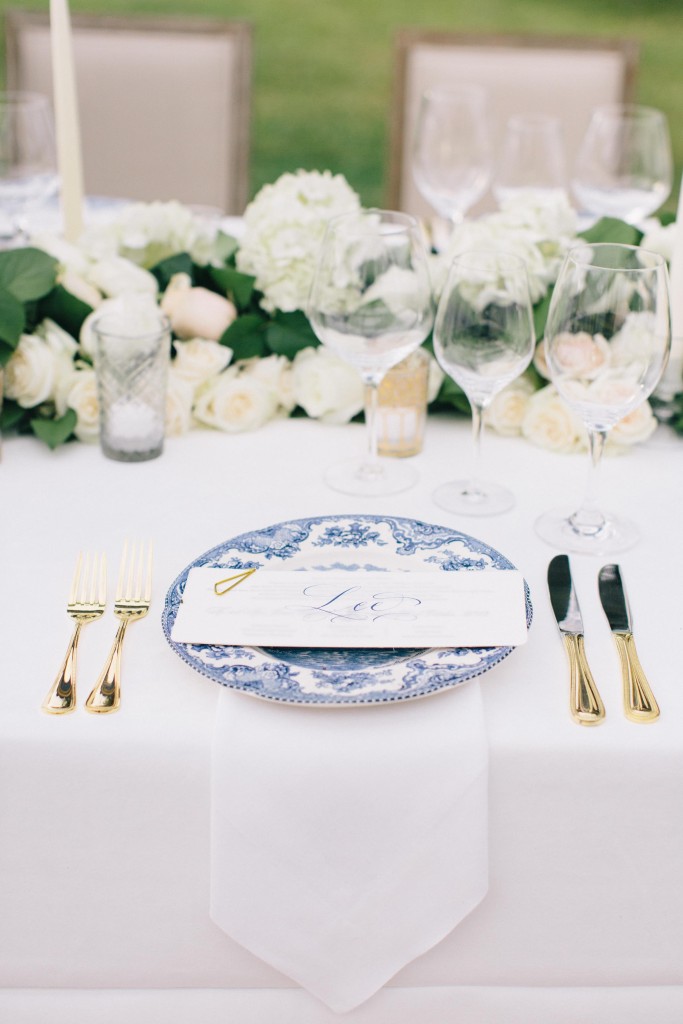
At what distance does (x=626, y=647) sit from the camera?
0.86 meters

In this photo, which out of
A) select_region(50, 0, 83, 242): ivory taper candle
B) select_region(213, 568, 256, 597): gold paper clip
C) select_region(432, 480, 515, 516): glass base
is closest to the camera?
select_region(213, 568, 256, 597): gold paper clip

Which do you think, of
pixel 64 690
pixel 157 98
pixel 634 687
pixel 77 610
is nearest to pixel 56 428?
pixel 77 610

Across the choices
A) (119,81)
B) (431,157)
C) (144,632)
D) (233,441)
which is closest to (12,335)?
(233,441)

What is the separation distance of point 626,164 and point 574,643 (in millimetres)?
1179

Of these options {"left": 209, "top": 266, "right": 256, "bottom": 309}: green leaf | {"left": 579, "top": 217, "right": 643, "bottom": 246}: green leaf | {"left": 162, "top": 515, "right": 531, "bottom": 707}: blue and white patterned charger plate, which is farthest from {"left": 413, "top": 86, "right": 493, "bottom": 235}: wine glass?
{"left": 162, "top": 515, "right": 531, "bottom": 707}: blue and white patterned charger plate

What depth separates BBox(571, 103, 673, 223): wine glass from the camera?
1.78 metres

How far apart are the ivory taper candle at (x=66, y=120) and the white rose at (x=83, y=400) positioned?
14.8 inches

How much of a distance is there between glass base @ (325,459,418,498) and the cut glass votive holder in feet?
0.65

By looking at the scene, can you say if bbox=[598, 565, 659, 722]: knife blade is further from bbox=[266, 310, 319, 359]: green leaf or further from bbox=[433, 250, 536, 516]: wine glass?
bbox=[266, 310, 319, 359]: green leaf

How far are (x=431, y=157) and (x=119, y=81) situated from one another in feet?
3.05

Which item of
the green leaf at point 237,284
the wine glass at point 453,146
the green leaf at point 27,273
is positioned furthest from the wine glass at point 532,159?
the green leaf at point 27,273

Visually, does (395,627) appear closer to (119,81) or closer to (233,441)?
(233,441)

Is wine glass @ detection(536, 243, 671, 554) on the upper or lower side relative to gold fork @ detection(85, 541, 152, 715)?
upper

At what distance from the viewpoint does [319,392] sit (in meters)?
1.29
